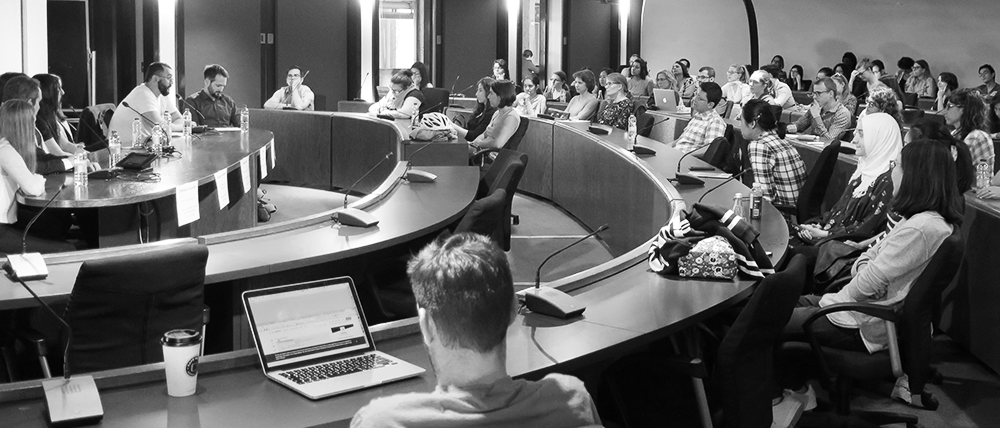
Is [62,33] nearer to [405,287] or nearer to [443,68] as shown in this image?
[443,68]

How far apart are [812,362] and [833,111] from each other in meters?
5.19

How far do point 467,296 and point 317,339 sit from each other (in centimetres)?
78

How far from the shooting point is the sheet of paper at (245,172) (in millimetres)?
6531

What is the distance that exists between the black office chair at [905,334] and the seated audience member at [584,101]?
6.56m

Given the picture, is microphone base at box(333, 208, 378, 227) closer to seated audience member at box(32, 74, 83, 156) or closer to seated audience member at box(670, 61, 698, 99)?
seated audience member at box(32, 74, 83, 156)

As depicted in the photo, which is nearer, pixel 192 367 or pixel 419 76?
pixel 192 367

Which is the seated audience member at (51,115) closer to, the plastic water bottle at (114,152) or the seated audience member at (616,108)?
the plastic water bottle at (114,152)

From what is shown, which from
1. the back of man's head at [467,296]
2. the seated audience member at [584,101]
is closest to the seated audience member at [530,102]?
the seated audience member at [584,101]

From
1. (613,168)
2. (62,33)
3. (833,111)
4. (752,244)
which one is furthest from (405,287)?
(62,33)

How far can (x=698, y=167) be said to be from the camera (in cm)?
595

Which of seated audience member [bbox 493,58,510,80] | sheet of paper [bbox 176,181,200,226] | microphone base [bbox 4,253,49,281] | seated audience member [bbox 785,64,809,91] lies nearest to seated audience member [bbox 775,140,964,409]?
microphone base [bbox 4,253,49,281]

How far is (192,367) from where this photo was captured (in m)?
1.98

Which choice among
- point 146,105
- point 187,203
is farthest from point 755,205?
point 146,105

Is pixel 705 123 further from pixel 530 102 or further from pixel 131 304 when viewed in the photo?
pixel 131 304
